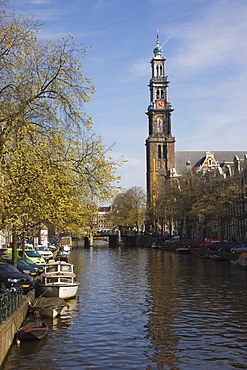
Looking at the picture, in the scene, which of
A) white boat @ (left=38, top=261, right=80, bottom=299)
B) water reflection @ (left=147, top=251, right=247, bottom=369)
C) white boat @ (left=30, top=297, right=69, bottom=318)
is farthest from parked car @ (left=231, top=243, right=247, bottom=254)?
white boat @ (left=30, top=297, right=69, bottom=318)

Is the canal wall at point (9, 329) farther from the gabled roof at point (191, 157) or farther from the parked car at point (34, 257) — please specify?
the gabled roof at point (191, 157)

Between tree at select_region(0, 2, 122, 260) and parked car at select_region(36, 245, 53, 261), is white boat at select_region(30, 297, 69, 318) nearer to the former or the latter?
tree at select_region(0, 2, 122, 260)

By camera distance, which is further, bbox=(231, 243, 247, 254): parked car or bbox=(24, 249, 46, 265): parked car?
bbox=(231, 243, 247, 254): parked car

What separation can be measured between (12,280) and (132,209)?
11435 cm

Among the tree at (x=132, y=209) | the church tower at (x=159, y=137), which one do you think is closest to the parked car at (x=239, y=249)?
the tree at (x=132, y=209)

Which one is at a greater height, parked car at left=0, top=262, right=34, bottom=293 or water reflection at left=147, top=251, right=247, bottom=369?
parked car at left=0, top=262, right=34, bottom=293

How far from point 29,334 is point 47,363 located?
265 centimetres

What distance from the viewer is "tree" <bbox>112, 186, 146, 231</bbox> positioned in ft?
460

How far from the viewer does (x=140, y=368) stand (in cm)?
1603

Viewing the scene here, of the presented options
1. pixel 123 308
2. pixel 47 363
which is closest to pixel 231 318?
pixel 123 308

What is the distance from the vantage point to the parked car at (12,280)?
27.0 m

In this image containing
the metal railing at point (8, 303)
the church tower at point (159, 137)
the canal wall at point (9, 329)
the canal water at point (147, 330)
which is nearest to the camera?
the canal wall at point (9, 329)

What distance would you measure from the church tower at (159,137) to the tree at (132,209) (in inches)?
395

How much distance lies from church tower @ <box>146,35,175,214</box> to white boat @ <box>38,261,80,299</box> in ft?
408
